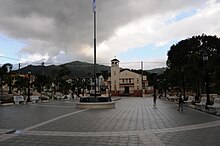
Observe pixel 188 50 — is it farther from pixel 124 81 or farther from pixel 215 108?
pixel 124 81

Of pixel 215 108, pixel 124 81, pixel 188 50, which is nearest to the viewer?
pixel 215 108

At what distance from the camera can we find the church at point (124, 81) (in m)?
99.1

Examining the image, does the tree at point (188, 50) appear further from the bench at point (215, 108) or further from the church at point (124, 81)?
the church at point (124, 81)

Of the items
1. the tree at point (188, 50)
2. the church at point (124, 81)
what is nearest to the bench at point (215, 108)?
the tree at point (188, 50)

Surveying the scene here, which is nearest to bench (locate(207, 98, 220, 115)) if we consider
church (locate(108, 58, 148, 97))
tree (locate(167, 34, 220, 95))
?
tree (locate(167, 34, 220, 95))

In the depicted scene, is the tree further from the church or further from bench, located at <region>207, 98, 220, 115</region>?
the church

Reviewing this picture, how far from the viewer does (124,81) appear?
101m

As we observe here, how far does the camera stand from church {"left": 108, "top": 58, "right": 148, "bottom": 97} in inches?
3900

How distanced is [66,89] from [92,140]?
71696 millimetres

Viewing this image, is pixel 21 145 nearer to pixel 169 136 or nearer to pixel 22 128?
pixel 22 128

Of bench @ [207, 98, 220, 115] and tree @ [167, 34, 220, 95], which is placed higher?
tree @ [167, 34, 220, 95]

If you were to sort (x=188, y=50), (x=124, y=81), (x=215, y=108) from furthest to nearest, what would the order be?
(x=124, y=81) → (x=188, y=50) → (x=215, y=108)

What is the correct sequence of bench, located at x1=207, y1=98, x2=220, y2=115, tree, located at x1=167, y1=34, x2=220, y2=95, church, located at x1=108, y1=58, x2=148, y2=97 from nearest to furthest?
1. bench, located at x1=207, y1=98, x2=220, y2=115
2. tree, located at x1=167, y1=34, x2=220, y2=95
3. church, located at x1=108, y1=58, x2=148, y2=97

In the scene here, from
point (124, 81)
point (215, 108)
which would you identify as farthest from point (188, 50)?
point (124, 81)
